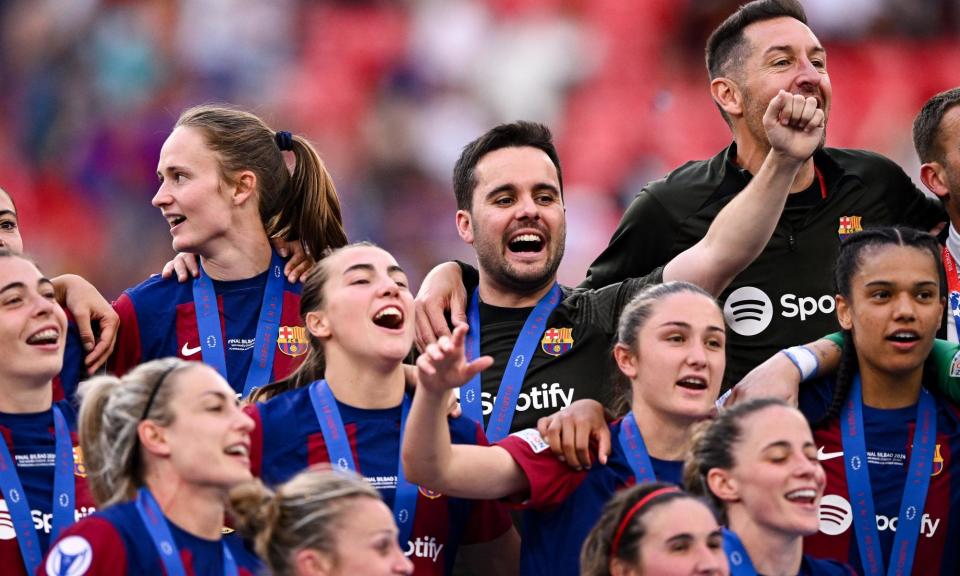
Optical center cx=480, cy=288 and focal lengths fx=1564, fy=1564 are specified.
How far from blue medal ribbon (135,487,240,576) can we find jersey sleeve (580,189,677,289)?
2.10 meters

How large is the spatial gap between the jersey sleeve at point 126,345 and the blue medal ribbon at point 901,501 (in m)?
2.24

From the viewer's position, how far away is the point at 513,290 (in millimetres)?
5004

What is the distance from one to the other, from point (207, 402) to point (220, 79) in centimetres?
500

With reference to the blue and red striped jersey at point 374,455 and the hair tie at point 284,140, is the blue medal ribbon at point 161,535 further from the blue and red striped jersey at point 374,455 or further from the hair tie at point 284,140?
the hair tie at point 284,140

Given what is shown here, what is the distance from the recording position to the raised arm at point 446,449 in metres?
3.77

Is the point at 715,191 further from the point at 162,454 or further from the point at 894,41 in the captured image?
the point at 894,41

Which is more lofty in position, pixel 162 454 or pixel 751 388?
pixel 751 388

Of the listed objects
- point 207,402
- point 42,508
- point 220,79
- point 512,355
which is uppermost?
point 220,79

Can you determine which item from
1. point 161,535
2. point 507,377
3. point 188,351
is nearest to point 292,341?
point 188,351

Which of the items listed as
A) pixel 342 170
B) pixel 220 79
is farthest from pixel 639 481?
pixel 220 79

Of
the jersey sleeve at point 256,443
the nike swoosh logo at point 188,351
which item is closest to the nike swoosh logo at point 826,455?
the jersey sleeve at point 256,443

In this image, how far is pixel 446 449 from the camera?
3.97m

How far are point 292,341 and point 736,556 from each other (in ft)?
5.84

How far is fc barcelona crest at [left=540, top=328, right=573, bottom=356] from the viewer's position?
15.9 ft
